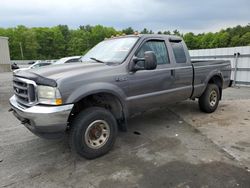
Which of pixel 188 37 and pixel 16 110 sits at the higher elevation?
pixel 188 37

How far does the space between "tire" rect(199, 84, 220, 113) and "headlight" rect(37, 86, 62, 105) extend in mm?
4152

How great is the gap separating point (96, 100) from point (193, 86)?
2660mm

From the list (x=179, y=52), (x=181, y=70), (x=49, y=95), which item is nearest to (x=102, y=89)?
(x=49, y=95)

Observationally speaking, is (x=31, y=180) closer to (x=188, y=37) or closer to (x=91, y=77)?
(x=91, y=77)

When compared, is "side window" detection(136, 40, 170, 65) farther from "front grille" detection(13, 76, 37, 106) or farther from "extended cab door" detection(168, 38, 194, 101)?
"front grille" detection(13, 76, 37, 106)

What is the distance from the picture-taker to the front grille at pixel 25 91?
135 inches

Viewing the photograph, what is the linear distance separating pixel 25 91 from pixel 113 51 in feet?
6.00

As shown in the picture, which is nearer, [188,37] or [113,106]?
[113,106]

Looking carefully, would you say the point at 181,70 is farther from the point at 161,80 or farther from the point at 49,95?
the point at 49,95

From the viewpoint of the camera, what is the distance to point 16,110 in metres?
3.72

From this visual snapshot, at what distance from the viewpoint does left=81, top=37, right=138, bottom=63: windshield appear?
14.1ft

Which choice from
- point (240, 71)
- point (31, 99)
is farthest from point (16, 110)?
point (240, 71)

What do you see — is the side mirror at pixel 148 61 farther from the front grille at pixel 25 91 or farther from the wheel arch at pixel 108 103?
the front grille at pixel 25 91

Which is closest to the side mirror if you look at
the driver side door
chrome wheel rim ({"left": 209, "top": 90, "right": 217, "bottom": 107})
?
the driver side door
